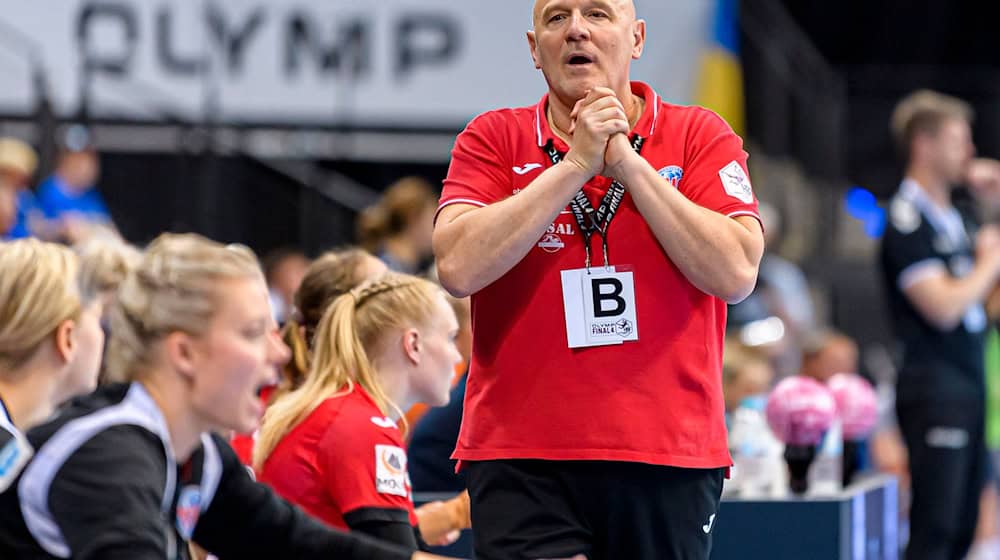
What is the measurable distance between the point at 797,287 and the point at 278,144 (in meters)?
3.81

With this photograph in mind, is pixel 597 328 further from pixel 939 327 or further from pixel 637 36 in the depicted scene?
pixel 939 327

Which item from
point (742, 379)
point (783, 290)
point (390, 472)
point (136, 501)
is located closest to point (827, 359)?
point (742, 379)

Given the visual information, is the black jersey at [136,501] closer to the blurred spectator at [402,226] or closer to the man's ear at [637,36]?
the man's ear at [637,36]

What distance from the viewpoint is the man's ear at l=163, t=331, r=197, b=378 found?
7.64 feet

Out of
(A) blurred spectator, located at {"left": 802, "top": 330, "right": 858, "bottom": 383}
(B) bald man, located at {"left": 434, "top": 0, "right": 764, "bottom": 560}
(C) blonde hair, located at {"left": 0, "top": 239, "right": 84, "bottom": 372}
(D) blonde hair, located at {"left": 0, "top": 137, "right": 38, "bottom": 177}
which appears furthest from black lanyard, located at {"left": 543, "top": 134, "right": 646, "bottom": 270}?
(D) blonde hair, located at {"left": 0, "top": 137, "right": 38, "bottom": 177}

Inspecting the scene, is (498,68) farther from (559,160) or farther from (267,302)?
(267,302)

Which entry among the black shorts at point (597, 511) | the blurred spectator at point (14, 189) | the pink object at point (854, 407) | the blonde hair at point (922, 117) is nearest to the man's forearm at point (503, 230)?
the black shorts at point (597, 511)

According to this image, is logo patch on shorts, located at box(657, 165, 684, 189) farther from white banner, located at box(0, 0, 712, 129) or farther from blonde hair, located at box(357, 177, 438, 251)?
white banner, located at box(0, 0, 712, 129)

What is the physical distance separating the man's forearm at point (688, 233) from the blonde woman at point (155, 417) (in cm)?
83

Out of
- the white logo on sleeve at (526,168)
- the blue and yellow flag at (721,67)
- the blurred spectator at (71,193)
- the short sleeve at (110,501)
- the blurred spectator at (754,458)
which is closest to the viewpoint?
the short sleeve at (110,501)

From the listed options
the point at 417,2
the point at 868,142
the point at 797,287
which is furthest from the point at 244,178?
the point at 868,142

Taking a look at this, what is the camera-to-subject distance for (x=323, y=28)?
1065 centimetres

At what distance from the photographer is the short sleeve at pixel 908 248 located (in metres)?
5.90

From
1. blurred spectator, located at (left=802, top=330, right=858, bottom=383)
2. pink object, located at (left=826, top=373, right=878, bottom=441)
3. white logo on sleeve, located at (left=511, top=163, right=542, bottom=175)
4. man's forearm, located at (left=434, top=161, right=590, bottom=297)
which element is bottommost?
blurred spectator, located at (left=802, top=330, right=858, bottom=383)
